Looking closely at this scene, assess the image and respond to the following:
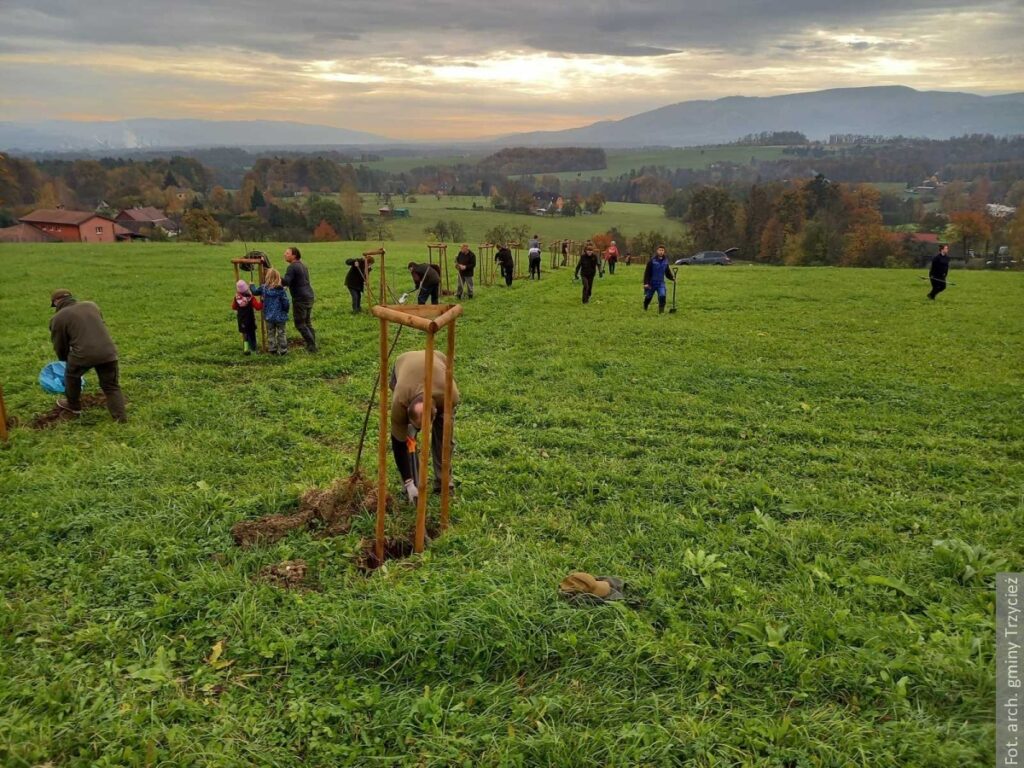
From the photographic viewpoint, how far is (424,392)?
4977 millimetres

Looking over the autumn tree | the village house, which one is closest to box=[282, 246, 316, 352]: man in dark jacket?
the autumn tree

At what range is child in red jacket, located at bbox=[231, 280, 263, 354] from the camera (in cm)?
1203

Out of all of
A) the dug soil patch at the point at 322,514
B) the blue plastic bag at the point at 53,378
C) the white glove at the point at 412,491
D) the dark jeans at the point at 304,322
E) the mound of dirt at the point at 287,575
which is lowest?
the mound of dirt at the point at 287,575

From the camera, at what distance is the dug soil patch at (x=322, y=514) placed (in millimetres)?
5672

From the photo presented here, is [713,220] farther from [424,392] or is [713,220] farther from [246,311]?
[424,392]

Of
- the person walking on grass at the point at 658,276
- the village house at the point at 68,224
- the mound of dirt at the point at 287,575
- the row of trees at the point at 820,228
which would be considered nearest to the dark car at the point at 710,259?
the row of trees at the point at 820,228

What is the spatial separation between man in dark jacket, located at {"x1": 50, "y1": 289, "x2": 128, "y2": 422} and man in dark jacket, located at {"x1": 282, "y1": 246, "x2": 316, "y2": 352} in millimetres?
4106

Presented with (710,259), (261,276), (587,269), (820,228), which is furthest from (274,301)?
(820,228)

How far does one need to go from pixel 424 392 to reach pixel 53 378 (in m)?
7.57

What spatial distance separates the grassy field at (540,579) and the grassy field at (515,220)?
59.4 m

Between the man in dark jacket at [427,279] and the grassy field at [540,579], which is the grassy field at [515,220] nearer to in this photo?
the man in dark jacket at [427,279]

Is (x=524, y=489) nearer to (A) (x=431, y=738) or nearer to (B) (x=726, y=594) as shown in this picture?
(B) (x=726, y=594)

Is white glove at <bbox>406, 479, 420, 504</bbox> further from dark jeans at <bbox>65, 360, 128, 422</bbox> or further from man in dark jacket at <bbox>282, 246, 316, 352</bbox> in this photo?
man in dark jacket at <bbox>282, 246, 316, 352</bbox>

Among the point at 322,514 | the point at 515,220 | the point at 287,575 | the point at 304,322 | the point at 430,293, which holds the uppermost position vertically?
the point at 515,220
